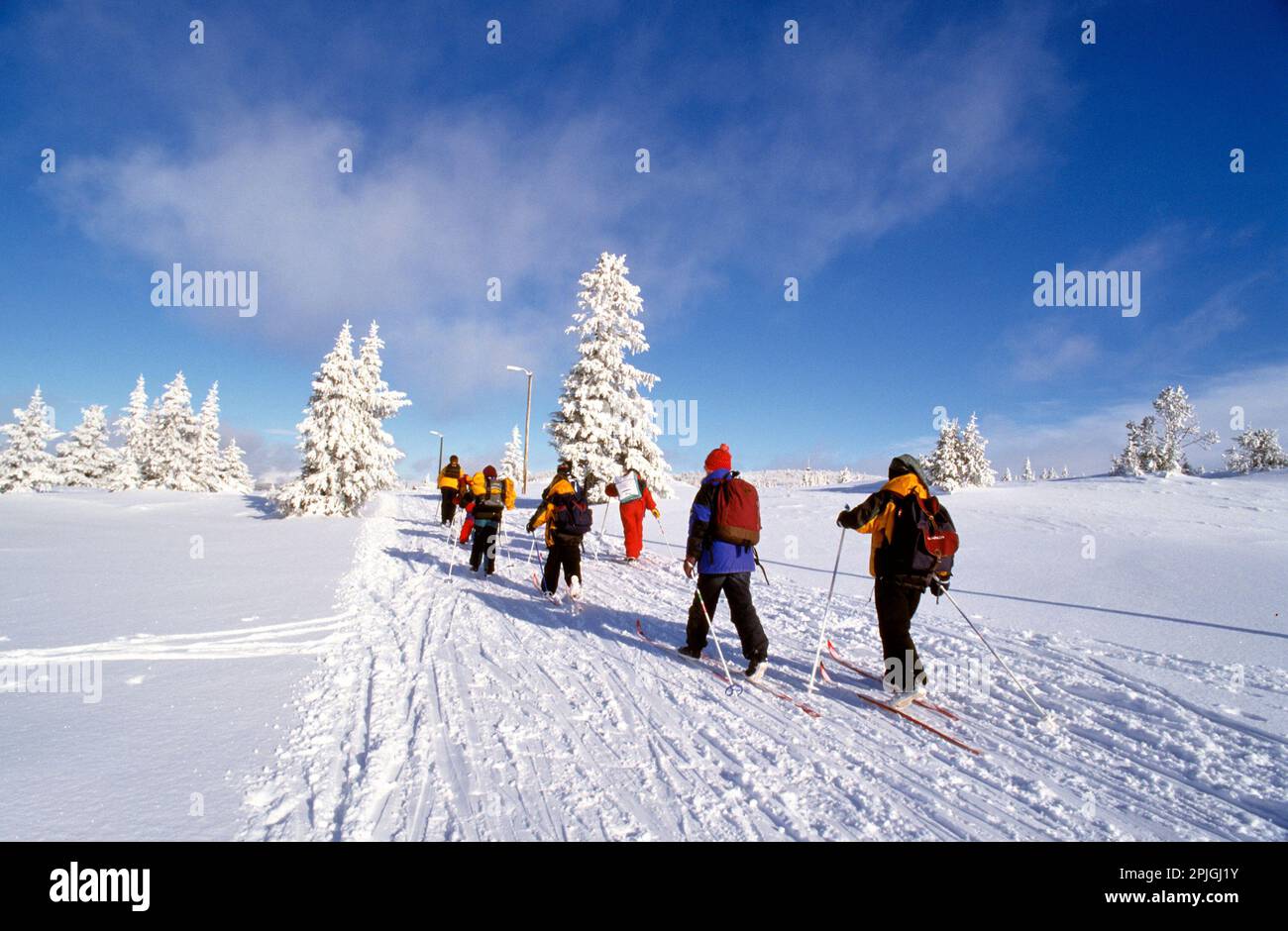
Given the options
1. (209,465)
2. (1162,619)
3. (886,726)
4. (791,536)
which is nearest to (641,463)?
(791,536)

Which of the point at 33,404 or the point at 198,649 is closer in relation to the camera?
the point at 198,649

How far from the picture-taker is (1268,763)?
3531mm

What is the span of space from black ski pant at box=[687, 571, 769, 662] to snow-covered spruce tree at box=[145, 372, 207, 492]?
51.8 metres

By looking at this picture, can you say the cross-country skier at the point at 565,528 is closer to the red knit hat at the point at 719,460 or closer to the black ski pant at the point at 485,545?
the black ski pant at the point at 485,545

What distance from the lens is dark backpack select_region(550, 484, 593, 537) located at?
26.9 feet

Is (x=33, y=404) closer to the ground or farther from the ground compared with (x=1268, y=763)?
farther from the ground

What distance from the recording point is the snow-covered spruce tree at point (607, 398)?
75.3 ft

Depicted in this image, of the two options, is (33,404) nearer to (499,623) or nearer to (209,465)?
(209,465)

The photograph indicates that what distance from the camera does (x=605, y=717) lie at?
4184mm

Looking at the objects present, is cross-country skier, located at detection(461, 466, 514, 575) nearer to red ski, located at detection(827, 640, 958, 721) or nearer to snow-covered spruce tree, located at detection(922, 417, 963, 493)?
red ski, located at detection(827, 640, 958, 721)

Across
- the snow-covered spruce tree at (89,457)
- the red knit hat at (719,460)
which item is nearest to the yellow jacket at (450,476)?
the red knit hat at (719,460)

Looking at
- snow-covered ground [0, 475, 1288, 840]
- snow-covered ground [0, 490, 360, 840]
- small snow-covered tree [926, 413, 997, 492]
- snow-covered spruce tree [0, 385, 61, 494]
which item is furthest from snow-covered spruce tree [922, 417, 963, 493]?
snow-covered spruce tree [0, 385, 61, 494]

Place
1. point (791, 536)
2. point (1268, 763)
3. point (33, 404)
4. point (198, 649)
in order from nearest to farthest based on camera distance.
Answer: point (1268, 763) < point (198, 649) < point (791, 536) < point (33, 404)
